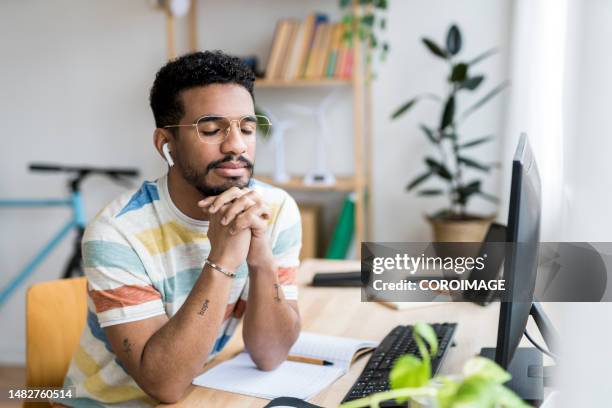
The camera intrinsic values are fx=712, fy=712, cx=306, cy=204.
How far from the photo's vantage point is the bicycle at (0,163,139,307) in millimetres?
3367

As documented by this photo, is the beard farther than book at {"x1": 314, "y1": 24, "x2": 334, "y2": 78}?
No

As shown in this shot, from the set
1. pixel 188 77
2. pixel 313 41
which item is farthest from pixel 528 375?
pixel 313 41

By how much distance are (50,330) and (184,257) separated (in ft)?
1.51

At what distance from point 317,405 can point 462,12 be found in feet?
7.79

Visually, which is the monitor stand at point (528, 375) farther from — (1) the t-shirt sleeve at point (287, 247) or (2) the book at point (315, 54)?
(2) the book at point (315, 54)

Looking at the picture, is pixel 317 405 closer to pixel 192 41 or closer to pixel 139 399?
pixel 139 399

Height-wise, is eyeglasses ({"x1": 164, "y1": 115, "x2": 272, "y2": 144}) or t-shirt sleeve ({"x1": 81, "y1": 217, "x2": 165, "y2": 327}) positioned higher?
eyeglasses ({"x1": 164, "y1": 115, "x2": 272, "y2": 144})

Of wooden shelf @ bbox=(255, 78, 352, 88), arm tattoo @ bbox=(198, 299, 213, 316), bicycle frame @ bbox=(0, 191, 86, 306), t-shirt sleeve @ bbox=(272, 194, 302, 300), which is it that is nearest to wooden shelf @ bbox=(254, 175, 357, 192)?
wooden shelf @ bbox=(255, 78, 352, 88)

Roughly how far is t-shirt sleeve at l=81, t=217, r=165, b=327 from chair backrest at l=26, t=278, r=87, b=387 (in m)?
0.34

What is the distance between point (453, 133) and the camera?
2961mm

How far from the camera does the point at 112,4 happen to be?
3.60 meters

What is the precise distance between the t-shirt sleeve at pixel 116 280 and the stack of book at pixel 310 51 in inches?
75.0

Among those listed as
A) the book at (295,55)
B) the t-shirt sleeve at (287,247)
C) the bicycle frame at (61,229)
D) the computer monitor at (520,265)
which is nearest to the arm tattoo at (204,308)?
the t-shirt sleeve at (287,247)

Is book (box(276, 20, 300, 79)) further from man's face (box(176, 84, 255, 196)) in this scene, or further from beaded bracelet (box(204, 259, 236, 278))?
beaded bracelet (box(204, 259, 236, 278))
